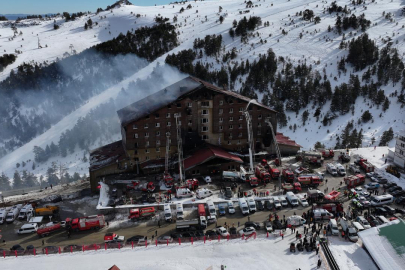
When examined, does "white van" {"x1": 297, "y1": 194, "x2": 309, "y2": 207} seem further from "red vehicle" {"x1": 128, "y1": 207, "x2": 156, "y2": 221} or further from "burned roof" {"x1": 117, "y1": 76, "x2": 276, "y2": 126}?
"red vehicle" {"x1": 128, "y1": 207, "x2": 156, "y2": 221}

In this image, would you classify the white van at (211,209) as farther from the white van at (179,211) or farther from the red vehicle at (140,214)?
the red vehicle at (140,214)

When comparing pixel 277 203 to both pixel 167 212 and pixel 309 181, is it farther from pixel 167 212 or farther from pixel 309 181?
pixel 167 212

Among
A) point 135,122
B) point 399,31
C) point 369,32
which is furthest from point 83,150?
point 399,31

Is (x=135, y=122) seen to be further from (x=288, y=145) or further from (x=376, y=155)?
(x=376, y=155)

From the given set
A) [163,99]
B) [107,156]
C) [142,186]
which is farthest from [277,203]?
[107,156]

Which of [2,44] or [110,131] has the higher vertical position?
[2,44]
